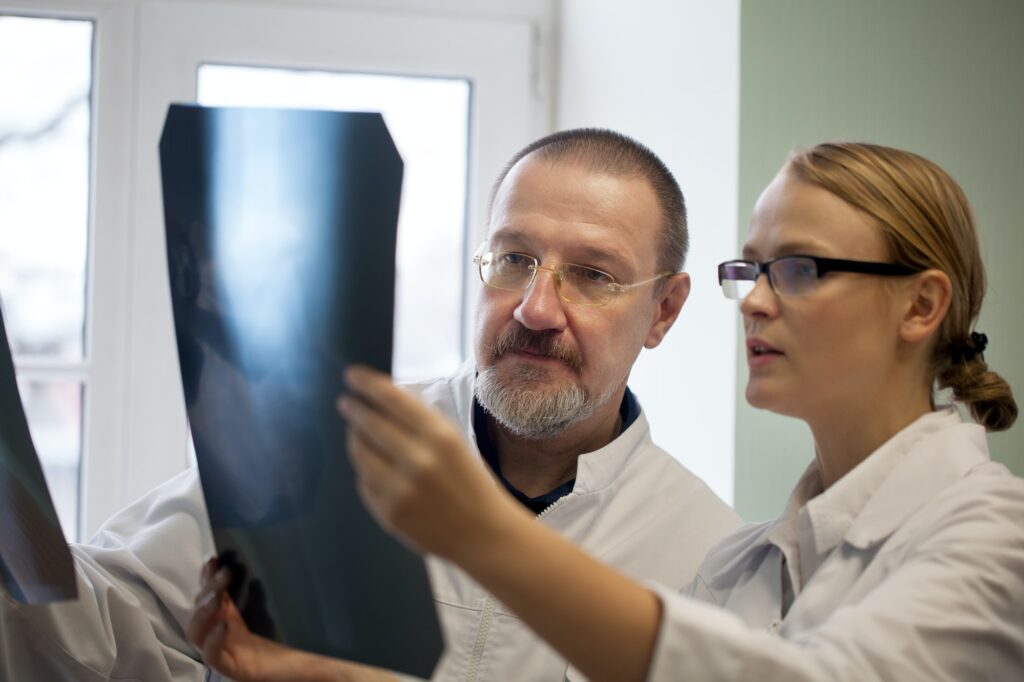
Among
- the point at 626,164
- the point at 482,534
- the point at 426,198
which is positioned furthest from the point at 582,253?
the point at 426,198

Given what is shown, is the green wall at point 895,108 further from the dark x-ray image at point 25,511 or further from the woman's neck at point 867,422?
the dark x-ray image at point 25,511

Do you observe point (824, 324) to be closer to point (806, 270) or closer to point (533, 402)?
point (806, 270)

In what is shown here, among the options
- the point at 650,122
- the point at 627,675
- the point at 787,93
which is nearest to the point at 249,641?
the point at 627,675

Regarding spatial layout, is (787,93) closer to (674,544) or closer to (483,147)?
(674,544)

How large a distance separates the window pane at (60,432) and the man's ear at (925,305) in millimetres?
2199

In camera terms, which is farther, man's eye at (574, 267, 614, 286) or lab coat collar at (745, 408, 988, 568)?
man's eye at (574, 267, 614, 286)

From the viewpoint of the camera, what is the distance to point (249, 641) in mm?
819

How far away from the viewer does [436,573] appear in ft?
4.13

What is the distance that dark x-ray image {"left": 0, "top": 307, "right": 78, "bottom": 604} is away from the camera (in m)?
0.86

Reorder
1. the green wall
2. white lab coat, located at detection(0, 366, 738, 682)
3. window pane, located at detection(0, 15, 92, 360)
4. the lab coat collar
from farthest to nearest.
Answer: window pane, located at detection(0, 15, 92, 360), the green wall, white lab coat, located at detection(0, 366, 738, 682), the lab coat collar

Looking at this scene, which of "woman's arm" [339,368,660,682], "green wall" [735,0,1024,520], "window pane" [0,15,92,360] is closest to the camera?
"woman's arm" [339,368,660,682]

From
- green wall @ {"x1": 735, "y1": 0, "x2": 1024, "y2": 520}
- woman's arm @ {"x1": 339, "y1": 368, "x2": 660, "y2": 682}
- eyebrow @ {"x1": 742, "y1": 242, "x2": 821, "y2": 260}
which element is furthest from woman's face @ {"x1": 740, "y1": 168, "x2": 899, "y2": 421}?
green wall @ {"x1": 735, "y1": 0, "x2": 1024, "y2": 520}

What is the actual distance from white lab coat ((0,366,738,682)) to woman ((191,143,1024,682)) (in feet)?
0.82

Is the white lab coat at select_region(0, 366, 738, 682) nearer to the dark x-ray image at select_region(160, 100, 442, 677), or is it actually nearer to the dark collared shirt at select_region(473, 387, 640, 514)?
the dark collared shirt at select_region(473, 387, 640, 514)
